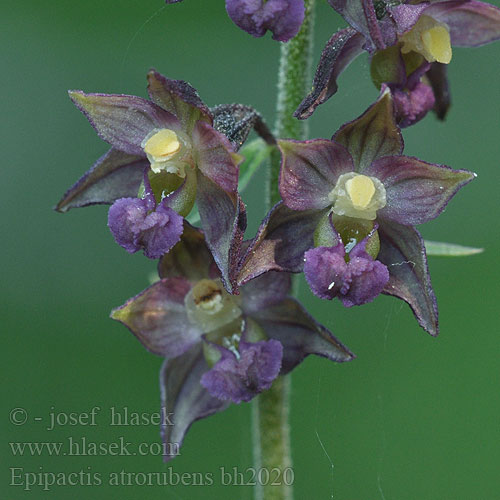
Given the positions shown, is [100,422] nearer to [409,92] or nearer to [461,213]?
[461,213]

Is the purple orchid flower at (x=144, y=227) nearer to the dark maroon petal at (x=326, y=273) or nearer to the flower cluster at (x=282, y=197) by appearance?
the flower cluster at (x=282, y=197)

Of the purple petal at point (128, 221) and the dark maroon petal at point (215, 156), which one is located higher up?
the dark maroon petal at point (215, 156)

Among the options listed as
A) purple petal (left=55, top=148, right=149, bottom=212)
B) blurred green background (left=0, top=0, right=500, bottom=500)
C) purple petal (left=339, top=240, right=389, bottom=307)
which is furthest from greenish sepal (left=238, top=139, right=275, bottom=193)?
blurred green background (left=0, top=0, right=500, bottom=500)

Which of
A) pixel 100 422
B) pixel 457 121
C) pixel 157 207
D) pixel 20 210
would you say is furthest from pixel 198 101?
pixel 457 121

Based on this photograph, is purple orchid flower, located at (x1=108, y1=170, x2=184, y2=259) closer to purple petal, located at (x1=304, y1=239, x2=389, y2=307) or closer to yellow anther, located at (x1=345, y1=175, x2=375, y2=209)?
purple petal, located at (x1=304, y1=239, x2=389, y2=307)

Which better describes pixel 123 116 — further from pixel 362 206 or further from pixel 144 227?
pixel 362 206

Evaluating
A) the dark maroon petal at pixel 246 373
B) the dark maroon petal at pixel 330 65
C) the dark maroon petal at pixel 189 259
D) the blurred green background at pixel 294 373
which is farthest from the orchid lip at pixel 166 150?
the blurred green background at pixel 294 373
